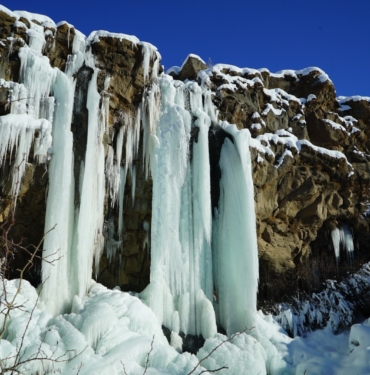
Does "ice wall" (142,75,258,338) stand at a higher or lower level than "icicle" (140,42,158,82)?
lower

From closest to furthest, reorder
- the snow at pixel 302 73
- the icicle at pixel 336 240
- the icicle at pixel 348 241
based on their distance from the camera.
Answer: the icicle at pixel 336 240
the icicle at pixel 348 241
the snow at pixel 302 73

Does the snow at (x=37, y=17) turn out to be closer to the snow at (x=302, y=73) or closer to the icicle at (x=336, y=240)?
the snow at (x=302, y=73)

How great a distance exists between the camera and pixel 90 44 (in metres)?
10.1

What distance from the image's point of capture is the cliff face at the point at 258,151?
9.52 meters

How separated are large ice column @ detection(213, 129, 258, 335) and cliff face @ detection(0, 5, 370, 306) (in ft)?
1.26

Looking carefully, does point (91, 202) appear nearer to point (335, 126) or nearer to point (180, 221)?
point (180, 221)

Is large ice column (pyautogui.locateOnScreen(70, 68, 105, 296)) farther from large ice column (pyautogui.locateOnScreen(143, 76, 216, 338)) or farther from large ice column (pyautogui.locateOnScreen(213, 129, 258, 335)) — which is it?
large ice column (pyautogui.locateOnScreen(213, 129, 258, 335))

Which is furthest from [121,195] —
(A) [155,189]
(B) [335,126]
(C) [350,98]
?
(C) [350,98]

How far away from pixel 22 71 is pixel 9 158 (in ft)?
6.34

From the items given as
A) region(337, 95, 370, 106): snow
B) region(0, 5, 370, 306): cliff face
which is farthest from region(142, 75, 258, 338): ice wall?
region(337, 95, 370, 106): snow

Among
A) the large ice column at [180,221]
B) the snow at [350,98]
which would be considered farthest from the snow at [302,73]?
the large ice column at [180,221]

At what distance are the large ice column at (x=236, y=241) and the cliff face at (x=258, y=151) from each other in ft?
1.26

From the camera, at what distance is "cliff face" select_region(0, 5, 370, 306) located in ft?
31.2

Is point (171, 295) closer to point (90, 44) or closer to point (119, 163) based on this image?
point (119, 163)
